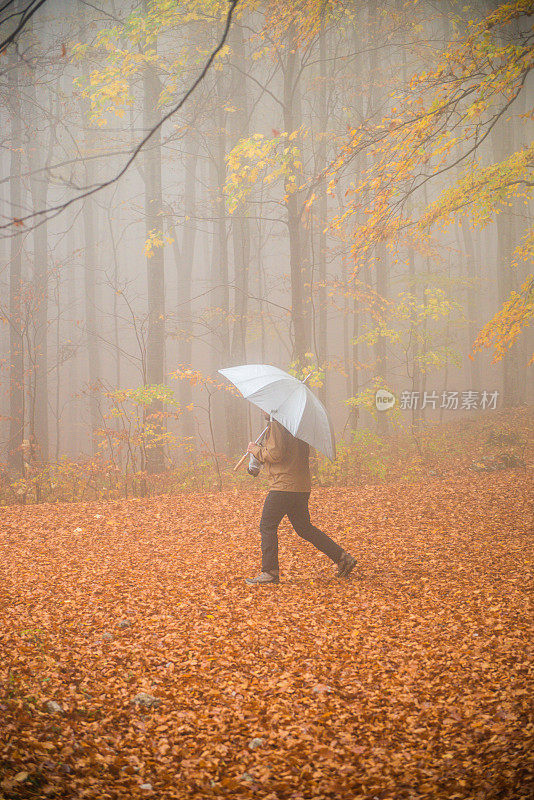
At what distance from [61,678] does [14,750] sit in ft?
2.94

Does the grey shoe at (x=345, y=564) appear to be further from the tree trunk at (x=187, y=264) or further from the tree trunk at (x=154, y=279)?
the tree trunk at (x=187, y=264)

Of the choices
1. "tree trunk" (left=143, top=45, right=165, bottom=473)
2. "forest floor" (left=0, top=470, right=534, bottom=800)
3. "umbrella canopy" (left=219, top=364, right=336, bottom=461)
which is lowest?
"forest floor" (left=0, top=470, right=534, bottom=800)

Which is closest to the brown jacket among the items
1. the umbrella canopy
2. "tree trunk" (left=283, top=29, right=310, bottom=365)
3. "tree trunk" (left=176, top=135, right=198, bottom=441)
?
the umbrella canopy

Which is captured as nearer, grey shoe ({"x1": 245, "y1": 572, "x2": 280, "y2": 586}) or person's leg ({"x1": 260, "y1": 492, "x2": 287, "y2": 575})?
person's leg ({"x1": 260, "y1": 492, "x2": 287, "y2": 575})

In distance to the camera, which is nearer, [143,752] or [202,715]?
[143,752]

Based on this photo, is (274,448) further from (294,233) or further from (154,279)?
(154,279)

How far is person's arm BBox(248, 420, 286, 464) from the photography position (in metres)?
5.11

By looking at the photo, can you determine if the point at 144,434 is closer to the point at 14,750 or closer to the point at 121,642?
the point at 121,642

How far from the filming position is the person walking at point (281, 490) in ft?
16.8

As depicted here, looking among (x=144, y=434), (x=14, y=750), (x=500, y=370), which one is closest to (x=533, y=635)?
(x=14, y=750)

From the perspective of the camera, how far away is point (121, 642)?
402 cm

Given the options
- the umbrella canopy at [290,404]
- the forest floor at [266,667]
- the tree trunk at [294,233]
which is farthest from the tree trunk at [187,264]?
the umbrella canopy at [290,404]

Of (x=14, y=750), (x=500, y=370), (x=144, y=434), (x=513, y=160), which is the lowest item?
(x=14, y=750)

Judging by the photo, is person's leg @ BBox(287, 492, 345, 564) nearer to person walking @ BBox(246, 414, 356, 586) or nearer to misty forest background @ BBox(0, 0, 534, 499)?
person walking @ BBox(246, 414, 356, 586)
